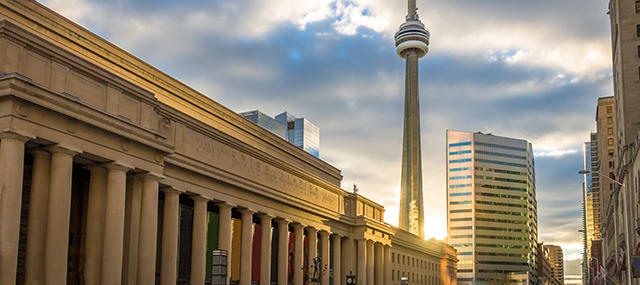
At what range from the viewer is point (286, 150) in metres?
96.4

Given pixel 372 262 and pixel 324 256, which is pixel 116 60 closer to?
pixel 324 256

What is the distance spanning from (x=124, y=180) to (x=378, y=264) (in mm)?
64086

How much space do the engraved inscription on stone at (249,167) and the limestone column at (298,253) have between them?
373 centimetres

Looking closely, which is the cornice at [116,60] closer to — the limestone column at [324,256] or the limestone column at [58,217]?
the limestone column at [324,256]

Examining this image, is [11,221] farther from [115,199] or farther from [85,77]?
[85,77]

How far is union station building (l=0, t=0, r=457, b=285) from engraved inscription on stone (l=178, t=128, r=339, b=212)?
0.56 ft

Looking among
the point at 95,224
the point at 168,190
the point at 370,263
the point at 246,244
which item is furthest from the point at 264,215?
the point at 370,263

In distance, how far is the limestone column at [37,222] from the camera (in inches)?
1642

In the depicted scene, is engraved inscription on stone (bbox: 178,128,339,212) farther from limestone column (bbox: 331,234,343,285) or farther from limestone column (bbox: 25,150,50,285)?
limestone column (bbox: 25,150,50,285)

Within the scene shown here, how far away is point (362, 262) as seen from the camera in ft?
320

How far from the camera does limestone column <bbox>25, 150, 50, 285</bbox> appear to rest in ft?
137

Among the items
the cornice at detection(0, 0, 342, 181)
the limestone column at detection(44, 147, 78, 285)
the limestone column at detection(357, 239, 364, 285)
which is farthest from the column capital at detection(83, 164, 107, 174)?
the limestone column at detection(357, 239, 364, 285)

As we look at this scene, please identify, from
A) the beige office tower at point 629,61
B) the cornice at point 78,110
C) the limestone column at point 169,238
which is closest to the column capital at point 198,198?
the limestone column at point 169,238

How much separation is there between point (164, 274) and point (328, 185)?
122 feet
